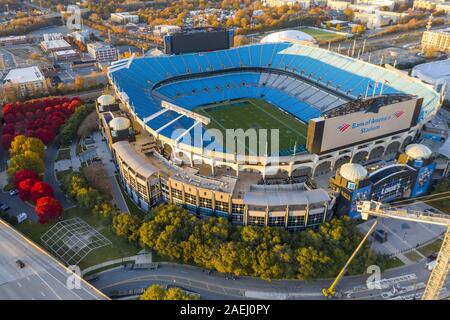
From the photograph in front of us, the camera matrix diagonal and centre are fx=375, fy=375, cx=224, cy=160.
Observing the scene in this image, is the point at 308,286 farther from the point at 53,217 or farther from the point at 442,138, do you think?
the point at 442,138

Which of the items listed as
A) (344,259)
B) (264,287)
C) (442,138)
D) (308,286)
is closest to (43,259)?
(264,287)

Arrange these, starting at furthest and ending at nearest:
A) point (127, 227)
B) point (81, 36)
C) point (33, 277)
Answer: point (81, 36), point (127, 227), point (33, 277)

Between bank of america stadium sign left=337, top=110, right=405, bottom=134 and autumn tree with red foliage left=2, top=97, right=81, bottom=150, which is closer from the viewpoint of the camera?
bank of america stadium sign left=337, top=110, right=405, bottom=134

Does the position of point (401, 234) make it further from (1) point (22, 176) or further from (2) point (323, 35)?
(2) point (323, 35)

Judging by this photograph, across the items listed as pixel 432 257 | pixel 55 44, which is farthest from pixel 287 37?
pixel 432 257

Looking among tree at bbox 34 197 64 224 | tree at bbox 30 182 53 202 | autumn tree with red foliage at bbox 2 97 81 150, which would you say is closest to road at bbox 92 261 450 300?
tree at bbox 34 197 64 224

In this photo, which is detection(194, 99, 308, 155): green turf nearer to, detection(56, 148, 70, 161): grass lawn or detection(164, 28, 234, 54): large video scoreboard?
detection(164, 28, 234, 54): large video scoreboard

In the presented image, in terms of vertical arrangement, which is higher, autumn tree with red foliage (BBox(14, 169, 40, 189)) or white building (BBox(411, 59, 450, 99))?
white building (BBox(411, 59, 450, 99))
